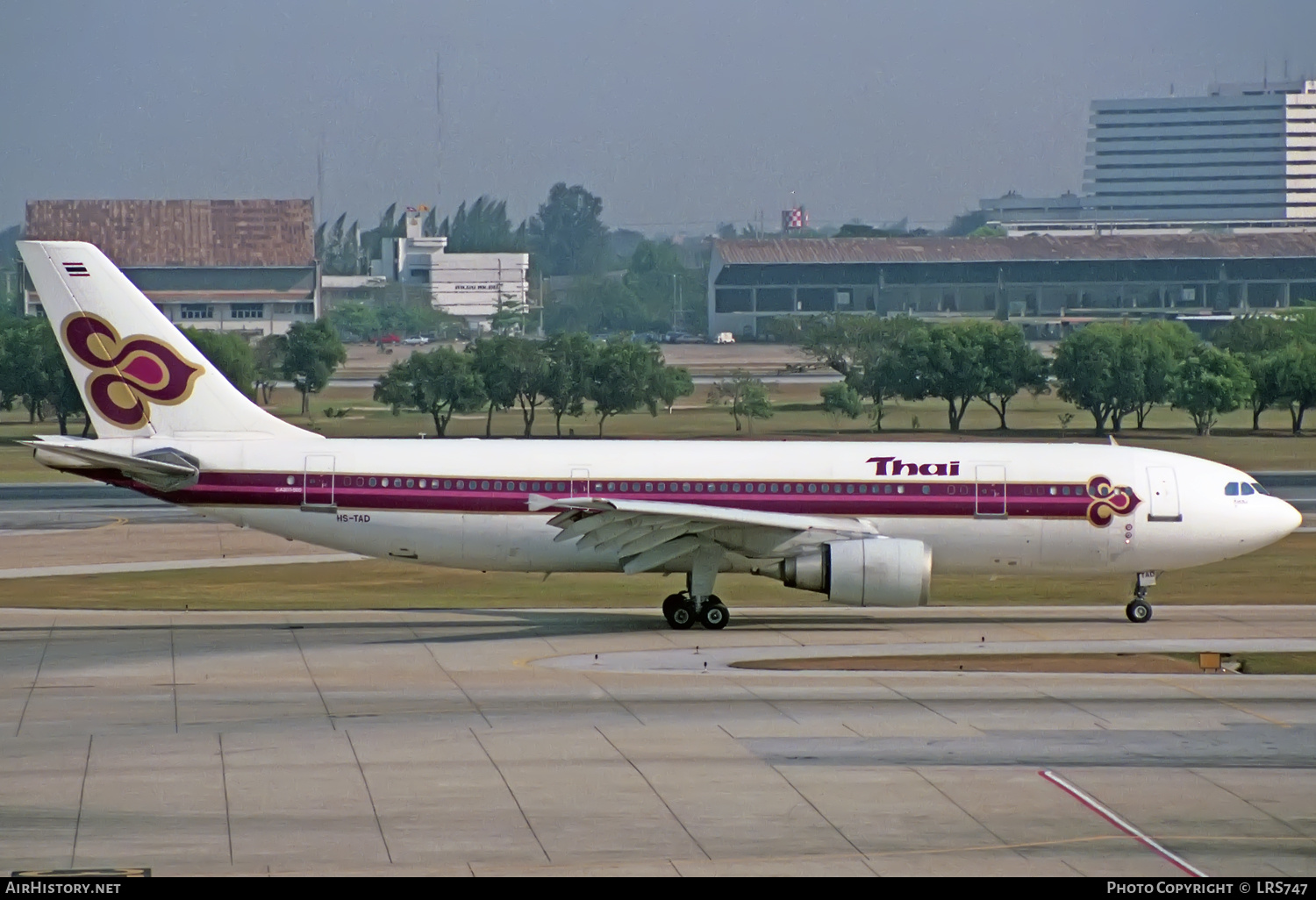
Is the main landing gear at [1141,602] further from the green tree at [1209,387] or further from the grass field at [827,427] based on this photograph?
the green tree at [1209,387]

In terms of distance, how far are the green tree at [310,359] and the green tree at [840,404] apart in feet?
117

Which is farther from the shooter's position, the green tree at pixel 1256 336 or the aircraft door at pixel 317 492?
the green tree at pixel 1256 336

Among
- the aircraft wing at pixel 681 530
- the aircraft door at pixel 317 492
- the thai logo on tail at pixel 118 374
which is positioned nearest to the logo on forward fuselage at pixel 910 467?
the aircraft wing at pixel 681 530

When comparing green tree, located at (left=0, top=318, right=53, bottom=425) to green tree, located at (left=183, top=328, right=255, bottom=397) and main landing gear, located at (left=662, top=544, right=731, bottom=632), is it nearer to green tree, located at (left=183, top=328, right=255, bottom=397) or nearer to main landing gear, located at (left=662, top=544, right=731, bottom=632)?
green tree, located at (left=183, top=328, right=255, bottom=397)

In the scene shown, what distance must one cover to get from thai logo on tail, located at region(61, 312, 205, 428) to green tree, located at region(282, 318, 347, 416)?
8582cm

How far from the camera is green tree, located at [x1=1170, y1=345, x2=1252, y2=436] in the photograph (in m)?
106

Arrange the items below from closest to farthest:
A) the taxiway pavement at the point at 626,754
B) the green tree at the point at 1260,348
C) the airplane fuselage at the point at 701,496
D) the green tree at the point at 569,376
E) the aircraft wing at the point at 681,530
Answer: the taxiway pavement at the point at 626,754, the aircraft wing at the point at 681,530, the airplane fuselage at the point at 701,496, the green tree at the point at 1260,348, the green tree at the point at 569,376

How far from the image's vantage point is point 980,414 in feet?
407

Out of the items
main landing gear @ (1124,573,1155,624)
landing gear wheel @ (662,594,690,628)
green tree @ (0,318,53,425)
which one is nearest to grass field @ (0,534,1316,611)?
main landing gear @ (1124,573,1155,624)

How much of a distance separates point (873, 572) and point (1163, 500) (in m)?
6.99

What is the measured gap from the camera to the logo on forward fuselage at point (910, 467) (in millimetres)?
37156

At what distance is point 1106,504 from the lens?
37.2m

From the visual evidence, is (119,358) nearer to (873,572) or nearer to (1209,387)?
(873,572)

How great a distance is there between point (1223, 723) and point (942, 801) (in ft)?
23.6
